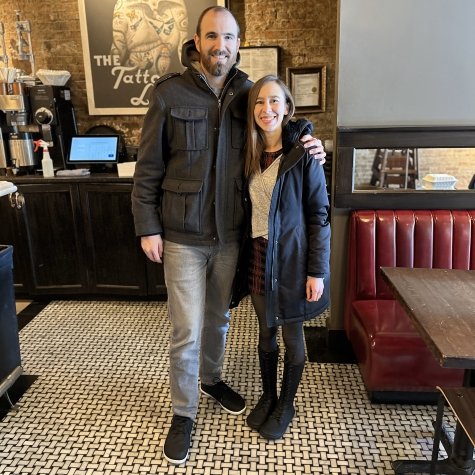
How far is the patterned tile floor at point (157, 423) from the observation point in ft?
6.47

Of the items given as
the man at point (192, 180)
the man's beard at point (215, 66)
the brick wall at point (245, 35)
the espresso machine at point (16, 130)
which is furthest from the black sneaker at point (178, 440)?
the brick wall at point (245, 35)

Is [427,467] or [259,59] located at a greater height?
[259,59]

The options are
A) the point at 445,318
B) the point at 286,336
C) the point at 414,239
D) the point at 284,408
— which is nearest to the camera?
the point at 445,318

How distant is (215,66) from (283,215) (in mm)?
647

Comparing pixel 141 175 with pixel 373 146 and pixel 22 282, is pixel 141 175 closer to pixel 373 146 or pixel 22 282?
pixel 373 146

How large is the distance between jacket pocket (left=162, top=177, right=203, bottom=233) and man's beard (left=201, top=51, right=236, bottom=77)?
441 millimetres

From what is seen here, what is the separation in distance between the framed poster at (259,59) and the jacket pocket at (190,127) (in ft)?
6.76

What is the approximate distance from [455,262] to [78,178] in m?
2.59

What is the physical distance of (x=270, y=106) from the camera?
179 cm

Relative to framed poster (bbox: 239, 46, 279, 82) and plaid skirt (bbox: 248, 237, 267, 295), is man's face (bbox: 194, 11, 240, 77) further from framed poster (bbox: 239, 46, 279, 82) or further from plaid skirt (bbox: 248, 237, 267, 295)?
framed poster (bbox: 239, 46, 279, 82)

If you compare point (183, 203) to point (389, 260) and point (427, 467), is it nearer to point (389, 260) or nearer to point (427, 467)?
point (389, 260)

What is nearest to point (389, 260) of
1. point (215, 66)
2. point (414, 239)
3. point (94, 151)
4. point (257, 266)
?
point (414, 239)

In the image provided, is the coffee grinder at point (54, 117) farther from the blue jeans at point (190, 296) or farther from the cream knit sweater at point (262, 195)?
the cream knit sweater at point (262, 195)

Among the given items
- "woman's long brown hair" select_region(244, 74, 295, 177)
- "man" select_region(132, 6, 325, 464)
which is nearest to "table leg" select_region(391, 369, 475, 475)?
"man" select_region(132, 6, 325, 464)
